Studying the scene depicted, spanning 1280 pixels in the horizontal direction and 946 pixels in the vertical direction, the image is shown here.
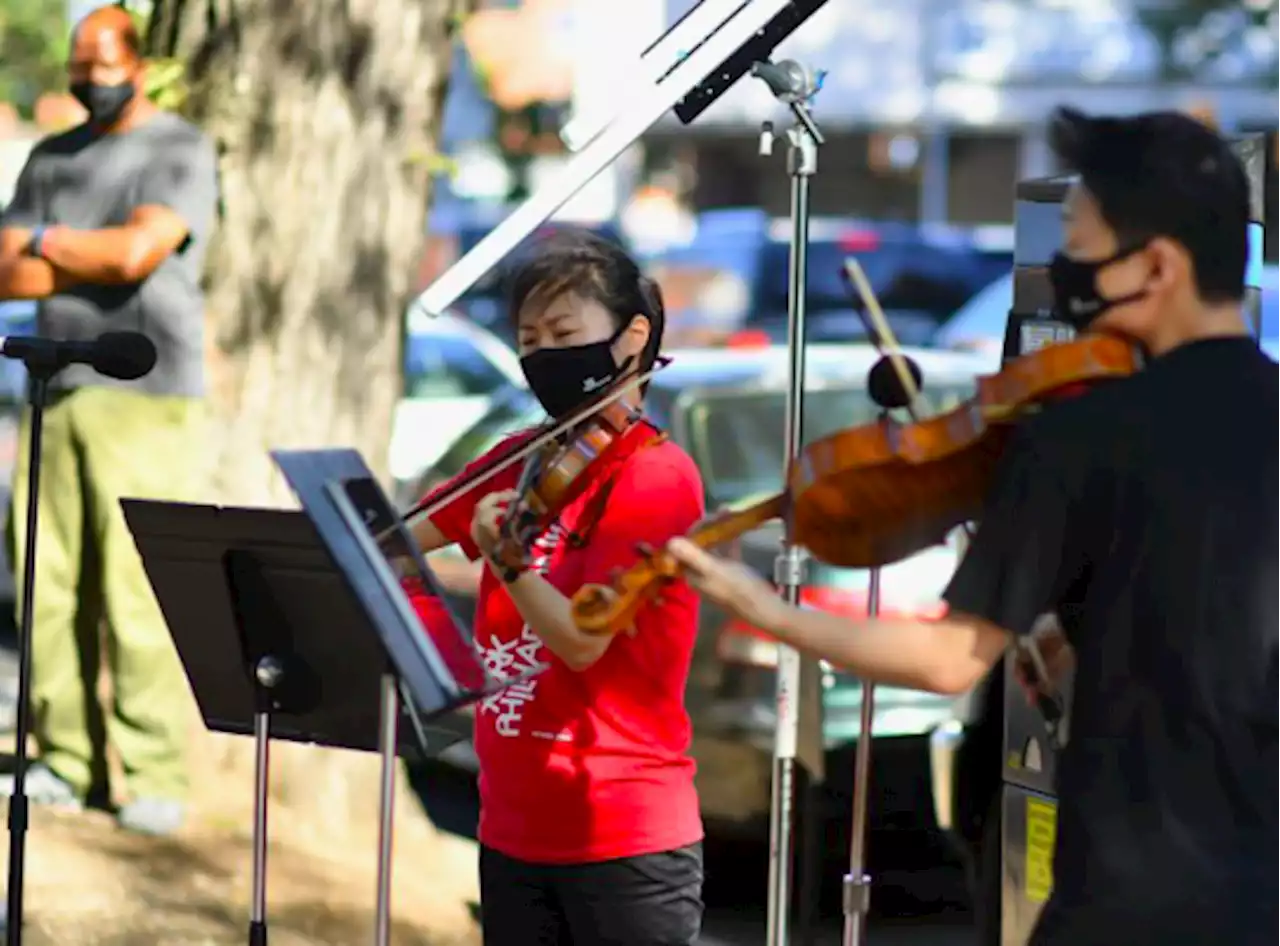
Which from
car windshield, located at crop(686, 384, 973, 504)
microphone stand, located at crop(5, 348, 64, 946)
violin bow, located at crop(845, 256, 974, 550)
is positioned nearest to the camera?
violin bow, located at crop(845, 256, 974, 550)

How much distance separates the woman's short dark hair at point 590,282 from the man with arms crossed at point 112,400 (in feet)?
8.46

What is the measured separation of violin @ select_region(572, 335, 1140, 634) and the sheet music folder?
0.43 metres

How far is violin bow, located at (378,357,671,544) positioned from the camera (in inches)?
132

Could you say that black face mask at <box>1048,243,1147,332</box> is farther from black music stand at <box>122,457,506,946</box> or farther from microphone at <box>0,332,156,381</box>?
microphone at <box>0,332,156,381</box>

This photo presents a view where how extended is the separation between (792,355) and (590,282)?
0.78 meters

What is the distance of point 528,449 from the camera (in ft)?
11.1

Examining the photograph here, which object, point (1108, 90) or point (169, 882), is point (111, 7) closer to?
point (169, 882)

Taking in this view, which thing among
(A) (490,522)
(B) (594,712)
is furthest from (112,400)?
(A) (490,522)

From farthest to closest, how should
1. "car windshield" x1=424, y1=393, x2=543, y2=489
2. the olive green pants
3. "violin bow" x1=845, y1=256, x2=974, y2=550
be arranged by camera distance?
1. "car windshield" x1=424, y1=393, x2=543, y2=489
2. the olive green pants
3. "violin bow" x1=845, y1=256, x2=974, y2=550

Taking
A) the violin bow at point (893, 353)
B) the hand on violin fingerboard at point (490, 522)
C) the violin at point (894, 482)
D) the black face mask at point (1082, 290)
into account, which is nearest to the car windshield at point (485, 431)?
the hand on violin fingerboard at point (490, 522)

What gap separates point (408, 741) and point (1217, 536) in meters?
1.21

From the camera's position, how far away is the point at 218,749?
627 cm

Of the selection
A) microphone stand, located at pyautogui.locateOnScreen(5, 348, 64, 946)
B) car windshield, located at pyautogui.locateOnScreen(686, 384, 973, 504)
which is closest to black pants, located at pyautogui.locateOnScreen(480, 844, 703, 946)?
microphone stand, located at pyautogui.locateOnScreen(5, 348, 64, 946)

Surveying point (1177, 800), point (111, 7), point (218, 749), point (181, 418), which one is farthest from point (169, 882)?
point (1177, 800)
